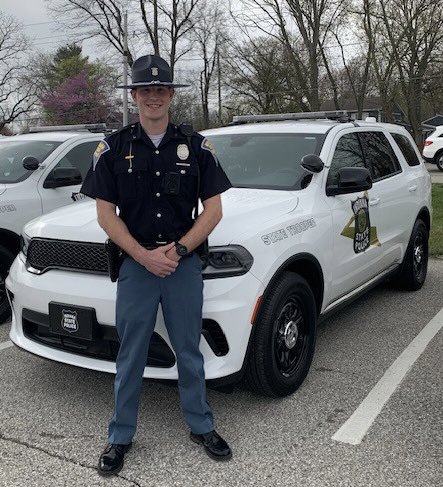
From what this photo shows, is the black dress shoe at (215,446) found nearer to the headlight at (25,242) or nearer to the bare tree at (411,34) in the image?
the headlight at (25,242)

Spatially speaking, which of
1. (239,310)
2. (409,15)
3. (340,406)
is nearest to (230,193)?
(239,310)

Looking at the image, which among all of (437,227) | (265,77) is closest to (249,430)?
(437,227)

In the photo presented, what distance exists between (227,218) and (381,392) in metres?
1.49

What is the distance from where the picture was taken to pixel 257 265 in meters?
3.06

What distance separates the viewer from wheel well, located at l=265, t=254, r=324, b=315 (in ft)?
11.2

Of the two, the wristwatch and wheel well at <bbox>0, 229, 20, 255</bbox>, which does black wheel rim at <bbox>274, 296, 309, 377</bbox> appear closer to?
the wristwatch

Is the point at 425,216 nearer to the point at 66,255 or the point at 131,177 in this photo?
the point at 66,255

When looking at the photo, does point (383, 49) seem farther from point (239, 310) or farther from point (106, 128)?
point (239, 310)

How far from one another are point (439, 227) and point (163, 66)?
7.71m

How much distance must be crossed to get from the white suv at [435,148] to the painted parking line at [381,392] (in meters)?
18.5

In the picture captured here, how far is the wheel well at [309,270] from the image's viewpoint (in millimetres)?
3404

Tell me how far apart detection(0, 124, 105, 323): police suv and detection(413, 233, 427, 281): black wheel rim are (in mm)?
3481

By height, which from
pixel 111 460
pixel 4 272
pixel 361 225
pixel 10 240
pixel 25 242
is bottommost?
pixel 111 460

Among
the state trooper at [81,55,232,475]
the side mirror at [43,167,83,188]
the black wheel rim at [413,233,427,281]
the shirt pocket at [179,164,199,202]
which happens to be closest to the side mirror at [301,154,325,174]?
the state trooper at [81,55,232,475]
